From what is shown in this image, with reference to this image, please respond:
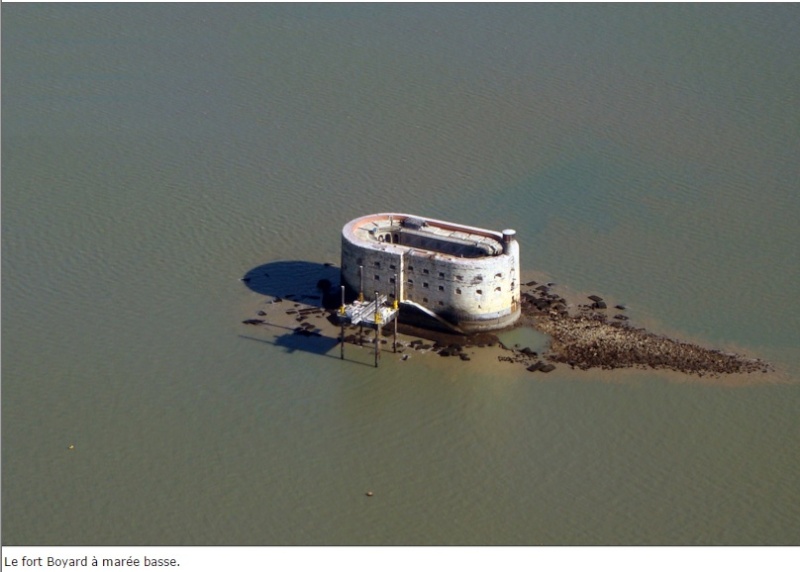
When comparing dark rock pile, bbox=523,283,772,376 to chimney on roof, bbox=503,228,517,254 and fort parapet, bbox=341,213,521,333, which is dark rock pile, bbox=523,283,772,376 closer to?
fort parapet, bbox=341,213,521,333

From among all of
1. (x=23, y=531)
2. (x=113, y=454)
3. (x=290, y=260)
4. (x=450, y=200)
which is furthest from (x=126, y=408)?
(x=450, y=200)

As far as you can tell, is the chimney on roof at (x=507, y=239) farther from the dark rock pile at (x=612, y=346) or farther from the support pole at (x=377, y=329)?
the support pole at (x=377, y=329)

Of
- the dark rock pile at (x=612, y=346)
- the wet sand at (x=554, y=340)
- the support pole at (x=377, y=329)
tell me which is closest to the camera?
the support pole at (x=377, y=329)

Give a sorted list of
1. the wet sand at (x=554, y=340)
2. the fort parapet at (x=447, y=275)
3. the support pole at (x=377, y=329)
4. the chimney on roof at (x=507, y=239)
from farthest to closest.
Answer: the chimney on roof at (x=507, y=239) → the fort parapet at (x=447, y=275) → the wet sand at (x=554, y=340) → the support pole at (x=377, y=329)

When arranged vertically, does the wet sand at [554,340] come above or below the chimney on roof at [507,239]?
below

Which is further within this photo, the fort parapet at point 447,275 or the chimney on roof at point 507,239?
the chimney on roof at point 507,239

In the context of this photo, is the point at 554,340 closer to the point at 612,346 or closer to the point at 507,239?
the point at 612,346

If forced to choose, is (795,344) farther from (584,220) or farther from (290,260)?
(290,260)

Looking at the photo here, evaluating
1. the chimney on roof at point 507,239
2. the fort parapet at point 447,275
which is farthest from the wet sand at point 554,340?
the chimney on roof at point 507,239

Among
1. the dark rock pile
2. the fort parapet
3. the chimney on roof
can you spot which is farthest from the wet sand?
the chimney on roof

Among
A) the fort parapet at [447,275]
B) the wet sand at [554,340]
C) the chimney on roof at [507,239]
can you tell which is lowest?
the wet sand at [554,340]
